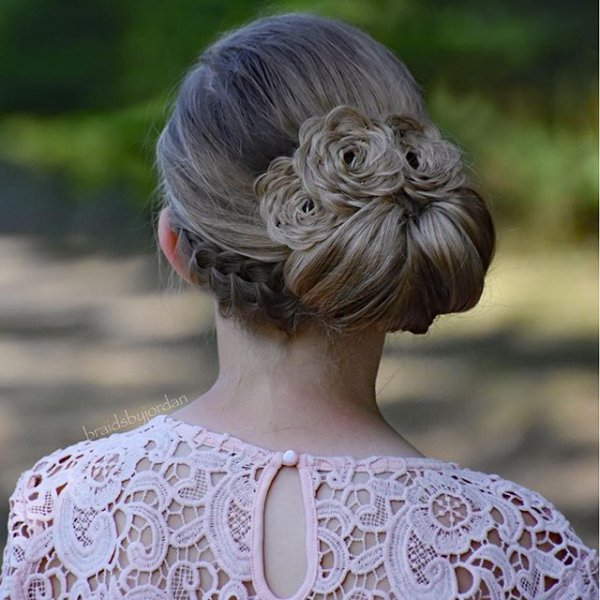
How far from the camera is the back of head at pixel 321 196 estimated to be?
1003 mm

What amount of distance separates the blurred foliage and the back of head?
1.57 metres

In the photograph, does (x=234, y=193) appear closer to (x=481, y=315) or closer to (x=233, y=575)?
(x=233, y=575)

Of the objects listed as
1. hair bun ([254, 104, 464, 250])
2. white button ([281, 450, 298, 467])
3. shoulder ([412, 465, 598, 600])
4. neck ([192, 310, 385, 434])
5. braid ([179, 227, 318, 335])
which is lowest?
shoulder ([412, 465, 598, 600])

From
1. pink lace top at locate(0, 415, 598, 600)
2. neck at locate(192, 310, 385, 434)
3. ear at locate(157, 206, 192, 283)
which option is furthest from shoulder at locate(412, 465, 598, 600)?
ear at locate(157, 206, 192, 283)

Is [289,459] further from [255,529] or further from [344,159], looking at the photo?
[344,159]

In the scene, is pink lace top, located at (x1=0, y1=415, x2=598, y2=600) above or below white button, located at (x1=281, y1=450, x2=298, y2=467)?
below

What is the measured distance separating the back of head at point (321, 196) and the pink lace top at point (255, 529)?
0.47 feet

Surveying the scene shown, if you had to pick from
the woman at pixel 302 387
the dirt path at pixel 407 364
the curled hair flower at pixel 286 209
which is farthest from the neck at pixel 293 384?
the dirt path at pixel 407 364

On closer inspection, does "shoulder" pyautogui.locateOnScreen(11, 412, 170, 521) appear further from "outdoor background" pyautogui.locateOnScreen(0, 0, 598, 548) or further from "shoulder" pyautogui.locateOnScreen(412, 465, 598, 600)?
"outdoor background" pyautogui.locateOnScreen(0, 0, 598, 548)

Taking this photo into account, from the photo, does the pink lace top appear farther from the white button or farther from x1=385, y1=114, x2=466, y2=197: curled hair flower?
x1=385, y1=114, x2=466, y2=197: curled hair flower

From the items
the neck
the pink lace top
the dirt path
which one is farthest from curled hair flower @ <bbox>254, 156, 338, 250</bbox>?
the dirt path

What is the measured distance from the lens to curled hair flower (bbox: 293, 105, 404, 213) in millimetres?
1005

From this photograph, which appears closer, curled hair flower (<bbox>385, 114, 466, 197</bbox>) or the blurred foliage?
curled hair flower (<bbox>385, 114, 466, 197</bbox>)

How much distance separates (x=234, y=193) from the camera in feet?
3.34
